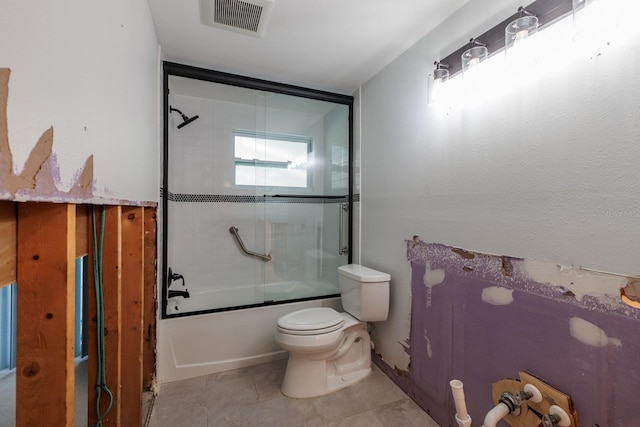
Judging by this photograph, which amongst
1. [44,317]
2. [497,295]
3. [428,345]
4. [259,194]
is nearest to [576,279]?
[497,295]

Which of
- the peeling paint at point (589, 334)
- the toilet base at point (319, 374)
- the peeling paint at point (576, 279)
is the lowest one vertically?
the toilet base at point (319, 374)

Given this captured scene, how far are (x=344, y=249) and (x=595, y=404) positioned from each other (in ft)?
5.97

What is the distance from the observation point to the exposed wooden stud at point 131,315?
1.28 meters

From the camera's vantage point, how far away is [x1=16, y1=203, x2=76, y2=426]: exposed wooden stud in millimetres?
625

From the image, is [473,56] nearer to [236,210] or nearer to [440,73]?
[440,73]

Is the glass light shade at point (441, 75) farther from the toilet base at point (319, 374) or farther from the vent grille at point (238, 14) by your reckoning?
the toilet base at point (319, 374)

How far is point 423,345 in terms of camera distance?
174 centimetres

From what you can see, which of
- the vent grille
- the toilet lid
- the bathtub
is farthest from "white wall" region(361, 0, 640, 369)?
the vent grille

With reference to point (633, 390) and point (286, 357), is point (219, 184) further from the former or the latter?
point (633, 390)

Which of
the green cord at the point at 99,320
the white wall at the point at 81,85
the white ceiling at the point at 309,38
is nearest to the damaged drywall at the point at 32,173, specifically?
the white wall at the point at 81,85

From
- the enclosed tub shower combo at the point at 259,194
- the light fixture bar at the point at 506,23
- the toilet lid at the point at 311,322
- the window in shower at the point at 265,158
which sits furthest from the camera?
the window in shower at the point at 265,158

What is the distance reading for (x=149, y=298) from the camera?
70.0 inches

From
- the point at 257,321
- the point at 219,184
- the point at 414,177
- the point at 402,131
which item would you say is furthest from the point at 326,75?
the point at 257,321

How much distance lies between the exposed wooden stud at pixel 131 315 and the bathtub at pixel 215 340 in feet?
2.22
